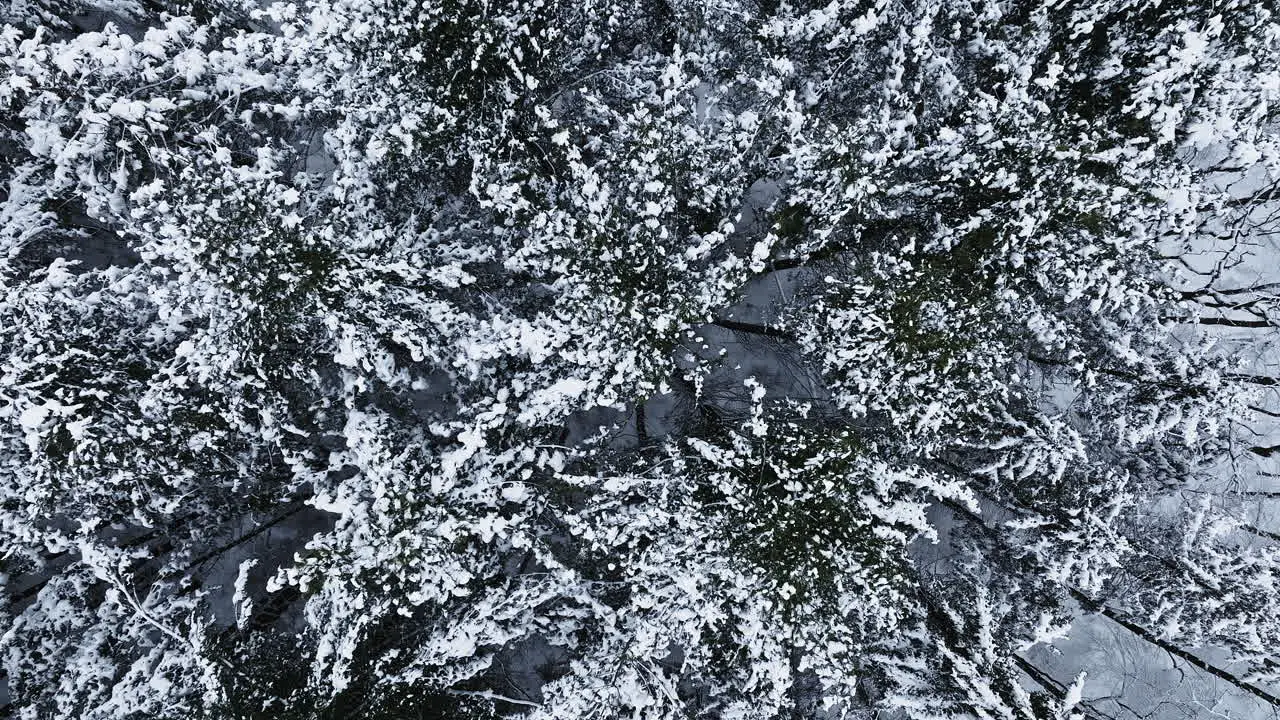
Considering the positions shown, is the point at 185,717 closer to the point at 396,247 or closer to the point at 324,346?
the point at 324,346

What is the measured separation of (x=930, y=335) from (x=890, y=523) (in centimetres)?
223

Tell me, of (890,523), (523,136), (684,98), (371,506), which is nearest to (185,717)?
(371,506)

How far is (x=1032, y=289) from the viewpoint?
6742 mm

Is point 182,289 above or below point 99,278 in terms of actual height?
below

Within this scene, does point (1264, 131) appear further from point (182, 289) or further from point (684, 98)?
point (182, 289)

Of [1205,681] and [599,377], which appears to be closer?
[599,377]

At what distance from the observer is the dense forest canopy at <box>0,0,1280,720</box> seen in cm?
593

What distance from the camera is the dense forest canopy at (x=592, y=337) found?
19.5 ft

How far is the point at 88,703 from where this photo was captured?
20.6ft

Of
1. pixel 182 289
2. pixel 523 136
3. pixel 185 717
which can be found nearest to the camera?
pixel 182 289

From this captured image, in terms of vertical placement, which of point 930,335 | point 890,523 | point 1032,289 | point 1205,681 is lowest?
point 1205,681

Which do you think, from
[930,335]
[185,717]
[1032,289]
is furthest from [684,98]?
[185,717]

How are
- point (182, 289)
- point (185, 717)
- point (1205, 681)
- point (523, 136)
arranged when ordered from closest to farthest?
point (182, 289) < point (185, 717) < point (523, 136) < point (1205, 681)

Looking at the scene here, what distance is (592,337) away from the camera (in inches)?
243
